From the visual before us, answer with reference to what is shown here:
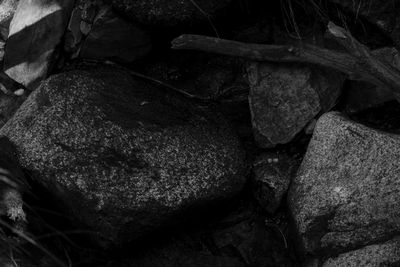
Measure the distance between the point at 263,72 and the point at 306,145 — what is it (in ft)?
1.23

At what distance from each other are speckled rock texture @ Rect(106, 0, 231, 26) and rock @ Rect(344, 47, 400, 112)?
685mm

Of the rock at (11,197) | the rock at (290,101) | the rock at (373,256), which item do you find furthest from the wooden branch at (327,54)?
the rock at (11,197)

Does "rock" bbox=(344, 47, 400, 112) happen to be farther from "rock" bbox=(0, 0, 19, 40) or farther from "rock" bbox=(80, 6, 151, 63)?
"rock" bbox=(0, 0, 19, 40)

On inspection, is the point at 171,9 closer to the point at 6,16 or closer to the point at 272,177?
the point at 272,177

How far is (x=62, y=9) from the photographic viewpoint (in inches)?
132

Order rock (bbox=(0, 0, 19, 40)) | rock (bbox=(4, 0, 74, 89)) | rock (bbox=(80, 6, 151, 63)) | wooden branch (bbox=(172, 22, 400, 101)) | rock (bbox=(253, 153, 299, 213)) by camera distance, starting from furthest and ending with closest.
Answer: rock (bbox=(0, 0, 19, 40)), rock (bbox=(4, 0, 74, 89)), rock (bbox=(80, 6, 151, 63)), rock (bbox=(253, 153, 299, 213)), wooden branch (bbox=(172, 22, 400, 101))

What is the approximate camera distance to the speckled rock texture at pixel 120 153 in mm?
2699

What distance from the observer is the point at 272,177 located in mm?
2975

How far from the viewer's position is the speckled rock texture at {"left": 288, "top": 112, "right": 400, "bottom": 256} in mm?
2660

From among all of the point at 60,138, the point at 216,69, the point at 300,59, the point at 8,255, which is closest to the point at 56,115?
the point at 60,138

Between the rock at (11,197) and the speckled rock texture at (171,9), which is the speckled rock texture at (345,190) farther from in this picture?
the rock at (11,197)

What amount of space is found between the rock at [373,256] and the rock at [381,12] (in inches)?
38.7

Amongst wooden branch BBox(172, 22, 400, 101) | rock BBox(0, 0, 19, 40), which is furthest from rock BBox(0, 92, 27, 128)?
wooden branch BBox(172, 22, 400, 101)

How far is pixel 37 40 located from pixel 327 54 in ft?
A: 4.58
